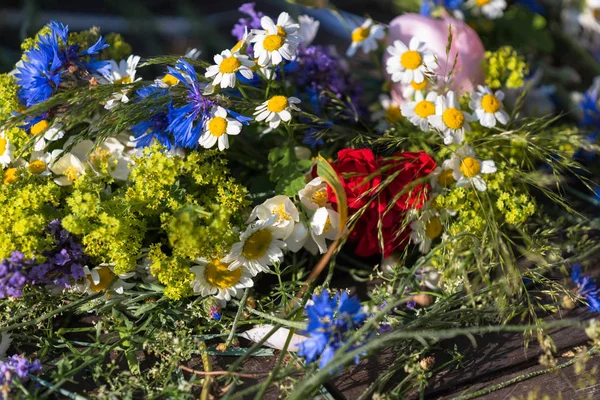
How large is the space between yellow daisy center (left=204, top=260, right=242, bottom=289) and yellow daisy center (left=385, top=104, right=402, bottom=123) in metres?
0.45

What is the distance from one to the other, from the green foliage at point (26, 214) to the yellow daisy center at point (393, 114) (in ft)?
2.04

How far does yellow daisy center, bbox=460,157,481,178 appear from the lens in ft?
3.46

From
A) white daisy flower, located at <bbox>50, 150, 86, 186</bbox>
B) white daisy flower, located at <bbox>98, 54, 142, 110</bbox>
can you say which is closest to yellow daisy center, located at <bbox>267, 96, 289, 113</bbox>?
white daisy flower, located at <bbox>98, 54, 142, 110</bbox>

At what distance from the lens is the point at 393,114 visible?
126 centimetres

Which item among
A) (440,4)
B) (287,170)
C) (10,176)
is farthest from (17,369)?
(440,4)

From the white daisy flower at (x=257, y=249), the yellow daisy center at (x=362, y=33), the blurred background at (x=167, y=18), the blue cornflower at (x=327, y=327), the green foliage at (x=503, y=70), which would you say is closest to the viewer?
the blue cornflower at (x=327, y=327)

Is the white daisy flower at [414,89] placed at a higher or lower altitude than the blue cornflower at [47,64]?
lower

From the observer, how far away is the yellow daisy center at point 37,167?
1041mm

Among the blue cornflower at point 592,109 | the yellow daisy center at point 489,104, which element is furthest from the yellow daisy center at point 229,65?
the blue cornflower at point 592,109

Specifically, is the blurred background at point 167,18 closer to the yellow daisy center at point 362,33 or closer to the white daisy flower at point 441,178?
the yellow daisy center at point 362,33

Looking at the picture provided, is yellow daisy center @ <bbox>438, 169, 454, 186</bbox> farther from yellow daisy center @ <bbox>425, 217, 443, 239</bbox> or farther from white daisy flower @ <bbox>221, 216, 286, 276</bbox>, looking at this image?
white daisy flower @ <bbox>221, 216, 286, 276</bbox>

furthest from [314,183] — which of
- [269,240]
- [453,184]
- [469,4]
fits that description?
[469,4]

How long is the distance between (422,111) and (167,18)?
1.22 meters

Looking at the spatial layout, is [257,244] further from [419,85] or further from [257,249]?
[419,85]
